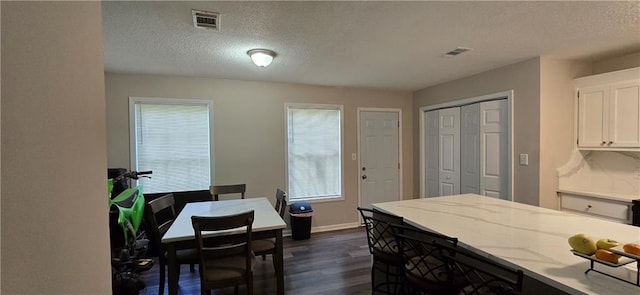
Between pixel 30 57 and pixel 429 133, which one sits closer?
pixel 30 57

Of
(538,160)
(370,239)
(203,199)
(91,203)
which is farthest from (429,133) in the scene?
(91,203)

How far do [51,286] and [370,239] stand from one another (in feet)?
5.73

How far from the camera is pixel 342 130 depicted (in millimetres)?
4531

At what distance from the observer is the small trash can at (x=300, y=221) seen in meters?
4.01

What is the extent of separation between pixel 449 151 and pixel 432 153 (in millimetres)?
344

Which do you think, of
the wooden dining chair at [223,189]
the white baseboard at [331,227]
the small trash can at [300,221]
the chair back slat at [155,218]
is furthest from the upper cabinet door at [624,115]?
the chair back slat at [155,218]

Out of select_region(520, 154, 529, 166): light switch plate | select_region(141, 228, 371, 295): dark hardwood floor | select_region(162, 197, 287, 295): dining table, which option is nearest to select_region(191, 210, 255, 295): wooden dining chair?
select_region(162, 197, 287, 295): dining table

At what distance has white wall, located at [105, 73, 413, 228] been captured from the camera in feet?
11.7

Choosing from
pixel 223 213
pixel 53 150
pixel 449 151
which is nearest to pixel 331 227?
pixel 449 151

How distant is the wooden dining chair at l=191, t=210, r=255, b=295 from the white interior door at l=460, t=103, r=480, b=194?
3.12 meters

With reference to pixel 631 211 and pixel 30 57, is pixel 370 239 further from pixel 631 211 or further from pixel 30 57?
pixel 631 211

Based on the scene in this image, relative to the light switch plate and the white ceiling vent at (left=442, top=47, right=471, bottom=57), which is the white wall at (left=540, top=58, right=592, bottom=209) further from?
the white ceiling vent at (left=442, top=47, right=471, bottom=57)

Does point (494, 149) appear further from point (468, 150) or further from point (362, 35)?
point (362, 35)

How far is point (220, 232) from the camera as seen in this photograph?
2082 mm
